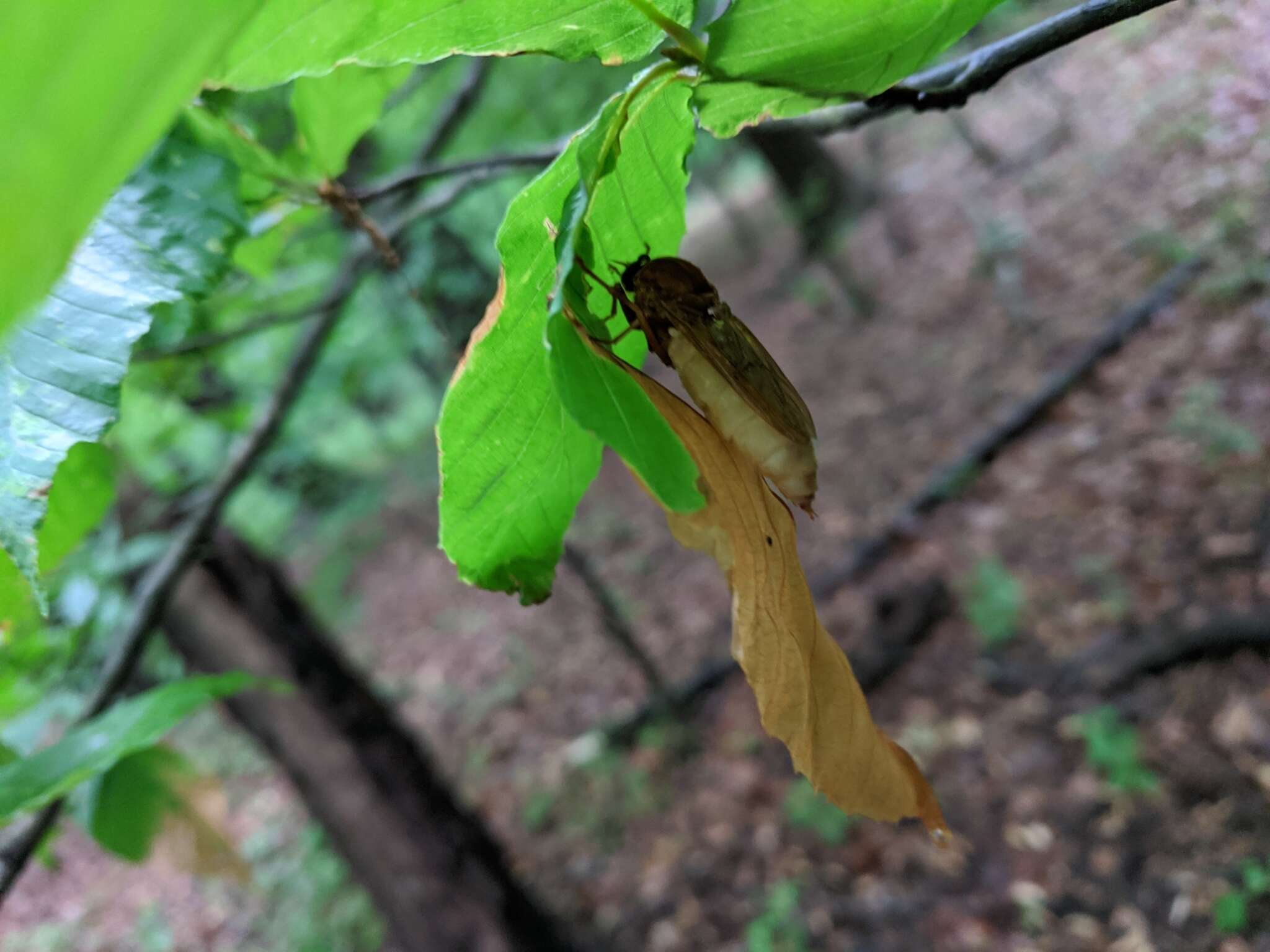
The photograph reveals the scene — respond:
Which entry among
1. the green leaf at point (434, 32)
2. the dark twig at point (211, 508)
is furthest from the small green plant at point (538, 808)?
the green leaf at point (434, 32)

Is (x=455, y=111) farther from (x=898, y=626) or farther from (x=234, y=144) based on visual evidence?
(x=898, y=626)

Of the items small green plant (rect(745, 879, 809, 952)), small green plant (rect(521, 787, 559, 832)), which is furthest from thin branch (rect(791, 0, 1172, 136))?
small green plant (rect(521, 787, 559, 832))

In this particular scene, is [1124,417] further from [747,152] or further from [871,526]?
[747,152]

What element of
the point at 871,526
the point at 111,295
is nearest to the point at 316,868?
the point at 871,526

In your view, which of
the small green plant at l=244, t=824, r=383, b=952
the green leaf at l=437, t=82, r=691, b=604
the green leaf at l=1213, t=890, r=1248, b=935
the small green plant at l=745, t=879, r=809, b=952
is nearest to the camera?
the green leaf at l=437, t=82, r=691, b=604

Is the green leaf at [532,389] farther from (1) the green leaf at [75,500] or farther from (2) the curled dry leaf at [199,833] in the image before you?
(2) the curled dry leaf at [199,833]

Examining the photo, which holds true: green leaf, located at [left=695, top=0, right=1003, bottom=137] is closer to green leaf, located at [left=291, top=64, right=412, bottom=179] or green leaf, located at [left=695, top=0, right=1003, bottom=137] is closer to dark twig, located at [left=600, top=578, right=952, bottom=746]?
green leaf, located at [left=291, top=64, right=412, bottom=179]
